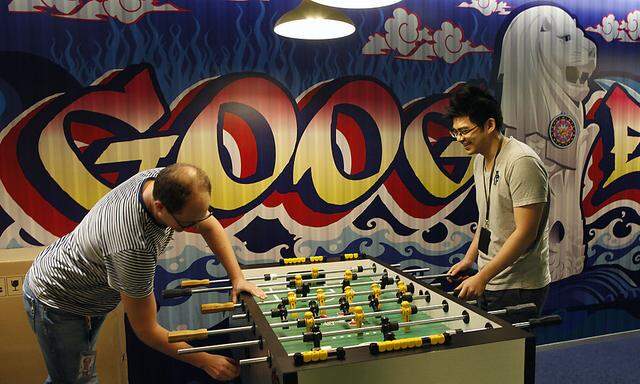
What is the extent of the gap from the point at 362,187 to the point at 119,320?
68.9 inches

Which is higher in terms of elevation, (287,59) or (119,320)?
(287,59)

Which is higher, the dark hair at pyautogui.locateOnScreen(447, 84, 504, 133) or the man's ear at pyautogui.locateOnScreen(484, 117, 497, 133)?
the dark hair at pyautogui.locateOnScreen(447, 84, 504, 133)

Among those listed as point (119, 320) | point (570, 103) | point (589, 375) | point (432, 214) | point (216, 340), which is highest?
point (570, 103)

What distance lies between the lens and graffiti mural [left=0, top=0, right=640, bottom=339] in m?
3.04

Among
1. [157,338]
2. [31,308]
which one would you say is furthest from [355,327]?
[31,308]

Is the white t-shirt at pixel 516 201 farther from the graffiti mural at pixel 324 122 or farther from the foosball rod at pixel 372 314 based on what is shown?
the graffiti mural at pixel 324 122

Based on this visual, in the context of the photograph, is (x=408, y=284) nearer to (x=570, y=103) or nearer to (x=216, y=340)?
(x=216, y=340)

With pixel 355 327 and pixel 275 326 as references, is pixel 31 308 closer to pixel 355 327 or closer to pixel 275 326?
pixel 275 326

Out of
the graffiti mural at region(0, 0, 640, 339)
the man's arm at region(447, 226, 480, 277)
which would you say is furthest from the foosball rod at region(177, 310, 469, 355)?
the graffiti mural at region(0, 0, 640, 339)

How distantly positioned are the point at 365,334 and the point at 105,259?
96 cm

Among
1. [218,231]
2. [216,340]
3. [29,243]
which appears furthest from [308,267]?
[29,243]

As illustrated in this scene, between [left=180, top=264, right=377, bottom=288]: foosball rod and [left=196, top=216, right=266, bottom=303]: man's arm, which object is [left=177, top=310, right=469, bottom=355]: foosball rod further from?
[left=180, top=264, right=377, bottom=288]: foosball rod

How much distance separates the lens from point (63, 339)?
2148 mm

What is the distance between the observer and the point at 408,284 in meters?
2.39
